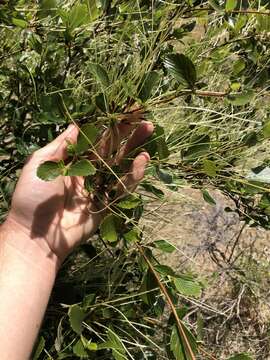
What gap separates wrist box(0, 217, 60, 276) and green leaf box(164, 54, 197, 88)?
0.58 metres

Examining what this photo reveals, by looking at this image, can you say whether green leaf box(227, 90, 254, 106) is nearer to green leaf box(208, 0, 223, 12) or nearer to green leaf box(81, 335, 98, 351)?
green leaf box(208, 0, 223, 12)

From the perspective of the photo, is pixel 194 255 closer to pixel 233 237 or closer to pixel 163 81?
pixel 233 237

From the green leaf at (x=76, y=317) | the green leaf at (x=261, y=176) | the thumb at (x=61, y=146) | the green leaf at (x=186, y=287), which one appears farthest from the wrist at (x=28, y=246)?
the green leaf at (x=261, y=176)

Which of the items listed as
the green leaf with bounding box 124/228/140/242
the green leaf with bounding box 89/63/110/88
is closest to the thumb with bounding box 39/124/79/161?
the green leaf with bounding box 89/63/110/88

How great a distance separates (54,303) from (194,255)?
0.95 m

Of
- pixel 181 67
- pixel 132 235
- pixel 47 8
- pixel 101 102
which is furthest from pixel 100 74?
pixel 132 235

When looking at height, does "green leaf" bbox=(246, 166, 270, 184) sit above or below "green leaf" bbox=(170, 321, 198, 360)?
above

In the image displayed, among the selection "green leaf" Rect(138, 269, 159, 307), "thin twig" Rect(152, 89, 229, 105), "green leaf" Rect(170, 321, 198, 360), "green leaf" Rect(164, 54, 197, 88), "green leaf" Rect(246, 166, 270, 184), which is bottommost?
"green leaf" Rect(170, 321, 198, 360)

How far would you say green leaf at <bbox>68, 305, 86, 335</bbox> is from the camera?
1.45 meters

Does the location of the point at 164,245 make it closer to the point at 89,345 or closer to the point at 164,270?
the point at 164,270

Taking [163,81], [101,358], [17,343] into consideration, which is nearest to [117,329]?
[101,358]

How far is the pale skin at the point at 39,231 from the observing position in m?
1.38

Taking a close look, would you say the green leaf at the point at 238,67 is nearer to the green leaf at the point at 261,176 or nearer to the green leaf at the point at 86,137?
Answer: the green leaf at the point at 261,176

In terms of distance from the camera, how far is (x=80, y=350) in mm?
1513
